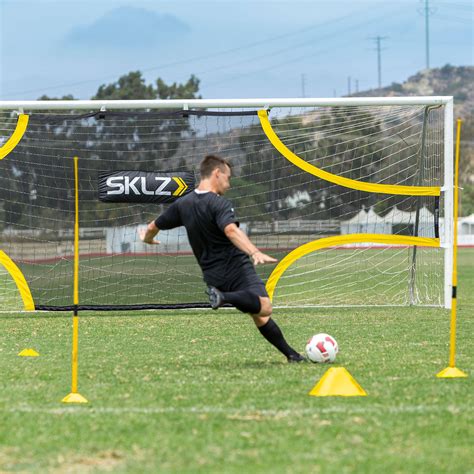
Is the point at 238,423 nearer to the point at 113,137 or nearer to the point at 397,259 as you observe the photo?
the point at 113,137

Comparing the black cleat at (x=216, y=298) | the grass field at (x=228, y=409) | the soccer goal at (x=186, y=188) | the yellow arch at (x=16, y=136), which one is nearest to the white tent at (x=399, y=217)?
the soccer goal at (x=186, y=188)

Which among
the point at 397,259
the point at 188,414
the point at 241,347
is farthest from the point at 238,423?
the point at 397,259

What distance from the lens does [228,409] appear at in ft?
22.6

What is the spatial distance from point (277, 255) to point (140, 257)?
2.29m

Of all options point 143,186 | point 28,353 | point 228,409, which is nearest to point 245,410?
point 228,409

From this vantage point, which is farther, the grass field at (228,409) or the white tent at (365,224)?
the white tent at (365,224)

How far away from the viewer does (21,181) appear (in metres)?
16.5

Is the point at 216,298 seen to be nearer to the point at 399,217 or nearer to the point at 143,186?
the point at 143,186

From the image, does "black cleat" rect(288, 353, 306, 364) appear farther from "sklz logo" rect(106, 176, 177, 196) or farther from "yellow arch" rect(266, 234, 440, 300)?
"yellow arch" rect(266, 234, 440, 300)

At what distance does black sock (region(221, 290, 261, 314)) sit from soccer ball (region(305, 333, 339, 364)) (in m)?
0.65

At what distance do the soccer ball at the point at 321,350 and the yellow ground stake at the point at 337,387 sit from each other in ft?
6.18

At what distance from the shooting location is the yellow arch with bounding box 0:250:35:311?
53.6 ft

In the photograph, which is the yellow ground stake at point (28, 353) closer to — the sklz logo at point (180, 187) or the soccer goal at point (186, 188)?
the soccer goal at point (186, 188)

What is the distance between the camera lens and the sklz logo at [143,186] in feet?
52.2
